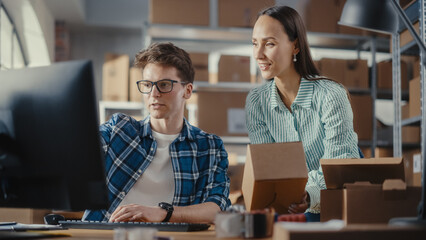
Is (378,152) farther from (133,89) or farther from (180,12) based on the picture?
(133,89)

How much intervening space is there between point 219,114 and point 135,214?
2470 millimetres

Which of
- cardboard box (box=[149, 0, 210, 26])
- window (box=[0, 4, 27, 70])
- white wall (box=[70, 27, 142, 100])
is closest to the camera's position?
cardboard box (box=[149, 0, 210, 26])

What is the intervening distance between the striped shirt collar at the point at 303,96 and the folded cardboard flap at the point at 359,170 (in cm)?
52

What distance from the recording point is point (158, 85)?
1.57m

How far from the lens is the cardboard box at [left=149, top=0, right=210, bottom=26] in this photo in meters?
3.70

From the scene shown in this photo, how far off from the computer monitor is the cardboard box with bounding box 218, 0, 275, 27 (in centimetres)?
299

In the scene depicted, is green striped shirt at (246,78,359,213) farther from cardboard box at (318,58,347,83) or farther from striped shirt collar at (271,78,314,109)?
cardboard box at (318,58,347,83)

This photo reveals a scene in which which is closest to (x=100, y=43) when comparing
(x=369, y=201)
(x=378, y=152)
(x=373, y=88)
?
(x=373, y=88)

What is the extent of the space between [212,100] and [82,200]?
281cm

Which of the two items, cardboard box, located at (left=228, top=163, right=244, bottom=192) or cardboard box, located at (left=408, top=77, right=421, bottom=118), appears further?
cardboard box, located at (left=228, top=163, right=244, bottom=192)

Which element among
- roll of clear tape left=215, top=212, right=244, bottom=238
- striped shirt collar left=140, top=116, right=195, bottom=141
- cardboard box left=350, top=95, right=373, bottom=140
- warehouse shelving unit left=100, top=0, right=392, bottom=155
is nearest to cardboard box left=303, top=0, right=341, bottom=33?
warehouse shelving unit left=100, top=0, right=392, bottom=155

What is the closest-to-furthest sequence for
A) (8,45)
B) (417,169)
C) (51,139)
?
(51,139)
(417,169)
(8,45)

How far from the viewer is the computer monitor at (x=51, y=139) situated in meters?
0.89

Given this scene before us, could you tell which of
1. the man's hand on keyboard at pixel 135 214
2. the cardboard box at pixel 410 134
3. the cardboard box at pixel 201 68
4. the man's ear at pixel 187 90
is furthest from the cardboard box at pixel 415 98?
the man's hand on keyboard at pixel 135 214
